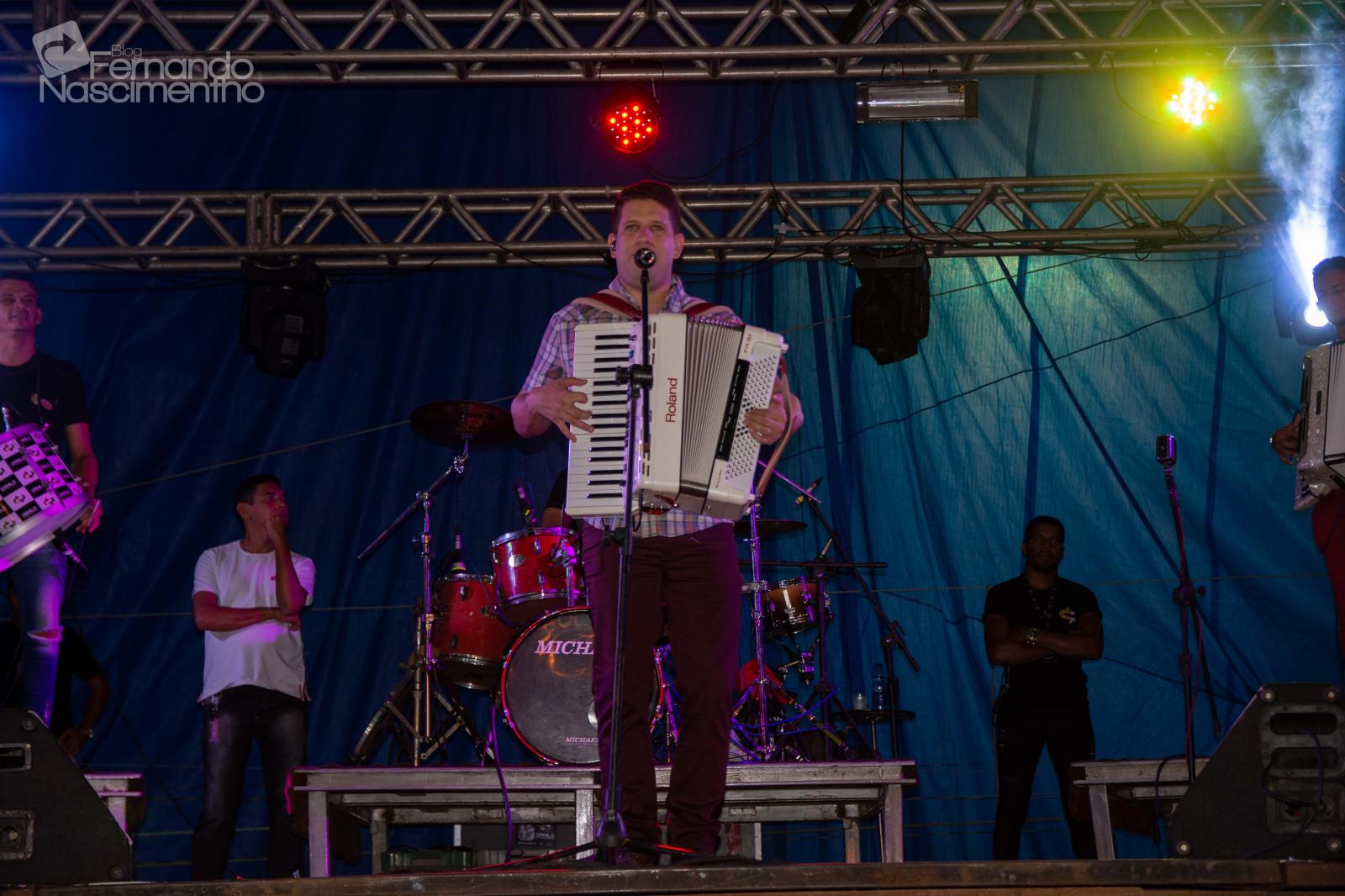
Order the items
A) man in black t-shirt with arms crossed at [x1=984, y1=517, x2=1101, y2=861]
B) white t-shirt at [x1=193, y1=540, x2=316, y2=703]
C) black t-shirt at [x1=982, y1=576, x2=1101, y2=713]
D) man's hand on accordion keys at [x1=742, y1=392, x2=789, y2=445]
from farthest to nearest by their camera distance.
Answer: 1. black t-shirt at [x1=982, y1=576, x2=1101, y2=713]
2. man in black t-shirt with arms crossed at [x1=984, y1=517, x2=1101, y2=861]
3. white t-shirt at [x1=193, y1=540, x2=316, y2=703]
4. man's hand on accordion keys at [x1=742, y1=392, x2=789, y2=445]

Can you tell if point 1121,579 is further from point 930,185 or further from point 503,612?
point 503,612

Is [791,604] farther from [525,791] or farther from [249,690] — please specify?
[249,690]

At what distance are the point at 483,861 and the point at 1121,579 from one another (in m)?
3.96

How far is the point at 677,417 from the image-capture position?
374cm

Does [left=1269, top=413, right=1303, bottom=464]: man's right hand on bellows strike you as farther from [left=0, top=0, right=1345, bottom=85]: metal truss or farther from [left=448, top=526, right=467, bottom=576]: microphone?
[left=448, top=526, right=467, bottom=576]: microphone

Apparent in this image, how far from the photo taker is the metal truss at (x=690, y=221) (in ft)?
24.4

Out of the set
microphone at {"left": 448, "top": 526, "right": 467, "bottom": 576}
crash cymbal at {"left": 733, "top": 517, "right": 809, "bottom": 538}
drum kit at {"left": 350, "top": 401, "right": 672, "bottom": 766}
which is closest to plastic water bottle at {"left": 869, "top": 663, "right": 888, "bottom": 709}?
crash cymbal at {"left": 733, "top": 517, "right": 809, "bottom": 538}

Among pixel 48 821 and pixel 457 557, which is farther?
pixel 457 557

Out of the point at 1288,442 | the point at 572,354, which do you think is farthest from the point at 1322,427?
the point at 572,354

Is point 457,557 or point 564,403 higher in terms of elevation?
point 564,403

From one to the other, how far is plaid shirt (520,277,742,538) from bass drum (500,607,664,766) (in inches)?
109

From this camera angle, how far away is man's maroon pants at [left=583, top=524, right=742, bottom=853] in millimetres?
3684

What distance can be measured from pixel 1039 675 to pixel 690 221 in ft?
10.7

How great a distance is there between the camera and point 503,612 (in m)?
6.83
